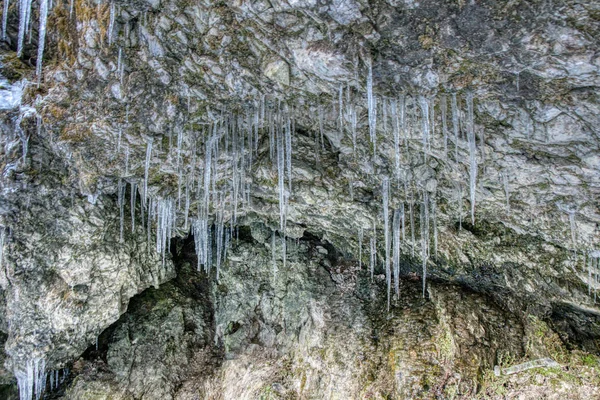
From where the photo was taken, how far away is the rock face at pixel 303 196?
602 cm

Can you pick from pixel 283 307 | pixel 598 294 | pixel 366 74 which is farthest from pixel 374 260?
pixel 366 74

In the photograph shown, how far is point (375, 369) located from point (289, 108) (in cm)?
624

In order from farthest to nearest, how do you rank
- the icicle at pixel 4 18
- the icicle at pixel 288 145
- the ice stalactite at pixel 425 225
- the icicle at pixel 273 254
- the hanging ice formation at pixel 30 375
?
the icicle at pixel 273 254 → the hanging ice formation at pixel 30 375 → the ice stalactite at pixel 425 225 → the icicle at pixel 4 18 → the icicle at pixel 288 145

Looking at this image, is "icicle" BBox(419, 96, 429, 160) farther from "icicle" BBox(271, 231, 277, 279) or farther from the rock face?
"icicle" BBox(271, 231, 277, 279)

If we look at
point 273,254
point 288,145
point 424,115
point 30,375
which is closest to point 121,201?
point 273,254

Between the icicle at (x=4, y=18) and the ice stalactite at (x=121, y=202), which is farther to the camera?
the ice stalactite at (x=121, y=202)

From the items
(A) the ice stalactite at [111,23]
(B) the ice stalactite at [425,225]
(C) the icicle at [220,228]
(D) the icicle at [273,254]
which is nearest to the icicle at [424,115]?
(B) the ice stalactite at [425,225]

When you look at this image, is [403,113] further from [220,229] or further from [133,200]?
[220,229]

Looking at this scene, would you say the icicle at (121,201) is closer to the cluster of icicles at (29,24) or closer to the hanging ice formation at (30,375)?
the cluster of icicles at (29,24)

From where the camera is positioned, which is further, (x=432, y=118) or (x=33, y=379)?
(x=33, y=379)

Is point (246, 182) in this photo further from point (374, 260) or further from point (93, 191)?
point (374, 260)

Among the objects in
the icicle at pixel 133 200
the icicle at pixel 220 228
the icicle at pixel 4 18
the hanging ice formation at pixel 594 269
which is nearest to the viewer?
the hanging ice formation at pixel 594 269

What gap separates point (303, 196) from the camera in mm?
9820

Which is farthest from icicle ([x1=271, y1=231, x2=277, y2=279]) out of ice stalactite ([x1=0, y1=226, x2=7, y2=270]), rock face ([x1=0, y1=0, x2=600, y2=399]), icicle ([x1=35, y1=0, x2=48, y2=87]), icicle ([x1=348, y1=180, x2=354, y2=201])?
icicle ([x1=35, y1=0, x2=48, y2=87])
